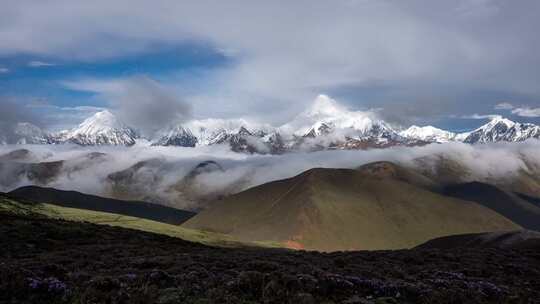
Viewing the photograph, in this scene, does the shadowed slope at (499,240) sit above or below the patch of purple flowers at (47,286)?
above

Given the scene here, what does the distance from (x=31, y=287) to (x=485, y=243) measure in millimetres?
145612

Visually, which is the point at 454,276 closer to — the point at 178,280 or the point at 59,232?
→ the point at 178,280

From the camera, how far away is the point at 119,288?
18141mm

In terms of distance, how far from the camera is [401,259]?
50.4m

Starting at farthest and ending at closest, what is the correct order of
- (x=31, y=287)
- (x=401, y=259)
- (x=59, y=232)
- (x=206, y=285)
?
(x=59, y=232) → (x=401, y=259) → (x=206, y=285) → (x=31, y=287)

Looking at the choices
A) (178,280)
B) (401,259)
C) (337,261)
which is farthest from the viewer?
(401,259)

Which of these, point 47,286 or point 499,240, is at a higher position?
point 499,240

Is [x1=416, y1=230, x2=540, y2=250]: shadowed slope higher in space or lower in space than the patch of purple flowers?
higher

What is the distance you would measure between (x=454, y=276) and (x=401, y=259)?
19.8 m

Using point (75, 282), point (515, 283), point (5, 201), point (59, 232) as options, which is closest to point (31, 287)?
point (75, 282)

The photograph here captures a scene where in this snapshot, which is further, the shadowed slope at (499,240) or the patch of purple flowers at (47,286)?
the shadowed slope at (499,240)

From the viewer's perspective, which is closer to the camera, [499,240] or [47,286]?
[47,286]

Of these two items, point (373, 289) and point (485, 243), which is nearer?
point (373, 289)

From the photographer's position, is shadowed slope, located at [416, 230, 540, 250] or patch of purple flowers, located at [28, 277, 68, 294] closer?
patch of purple flowers, located at [28, 277, 68, 294]
